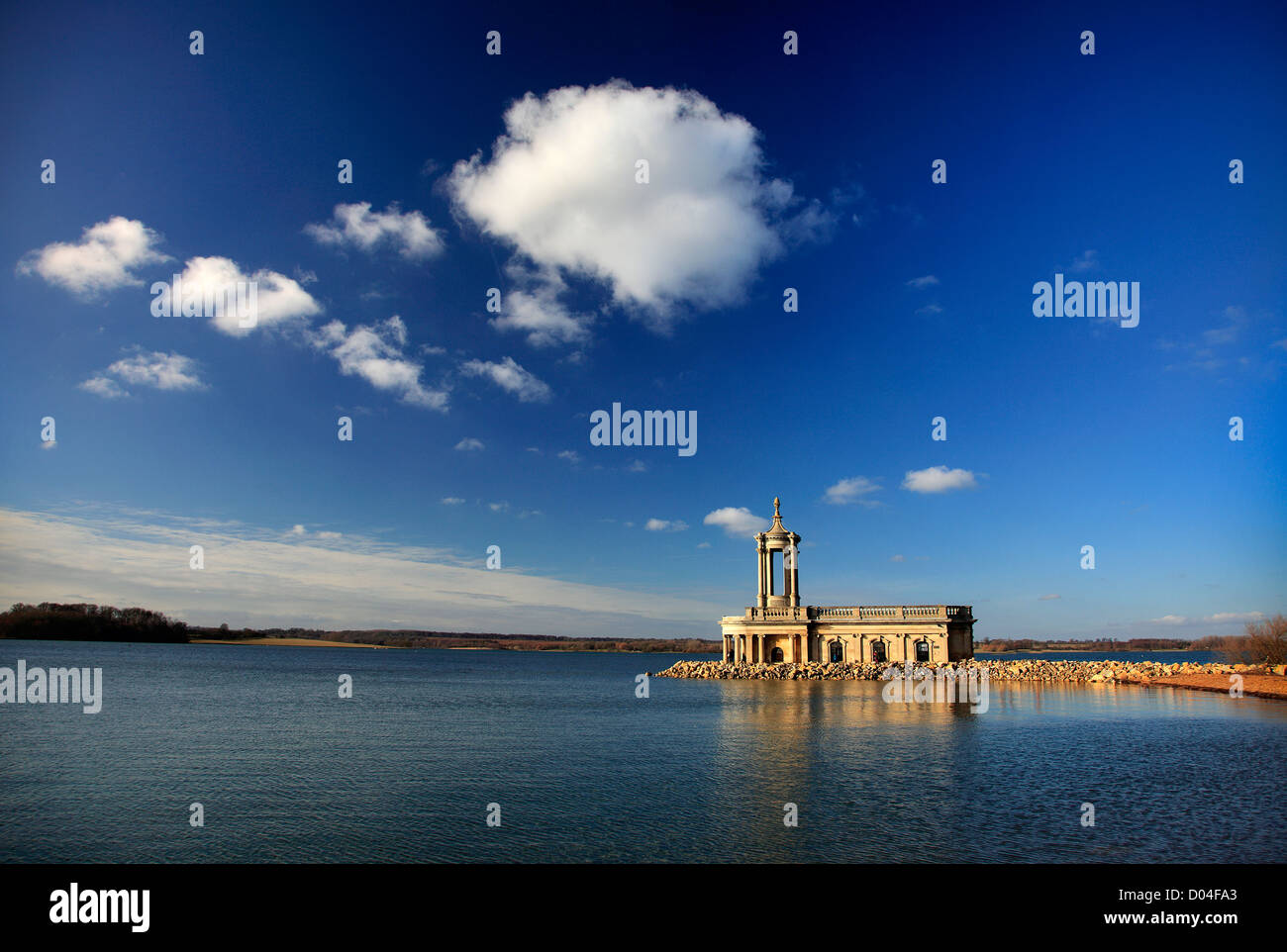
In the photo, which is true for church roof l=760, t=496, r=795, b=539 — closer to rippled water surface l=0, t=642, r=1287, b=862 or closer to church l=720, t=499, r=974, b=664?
church l=720, t=499, r=974, b=664

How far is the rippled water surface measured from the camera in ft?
57.0

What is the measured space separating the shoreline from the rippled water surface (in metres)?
22.0

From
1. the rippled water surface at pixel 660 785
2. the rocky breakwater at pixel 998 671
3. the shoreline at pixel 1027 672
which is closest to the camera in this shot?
the rippled water surface at pixel 660 785

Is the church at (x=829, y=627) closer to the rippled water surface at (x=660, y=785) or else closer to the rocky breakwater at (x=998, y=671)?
the rocky breakwater at (x=998, y=671)

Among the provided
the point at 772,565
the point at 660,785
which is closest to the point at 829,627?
the point at 772,565

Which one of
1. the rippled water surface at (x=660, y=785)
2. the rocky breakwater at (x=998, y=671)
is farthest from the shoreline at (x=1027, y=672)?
the rippled water surface at (x=660, y=785)

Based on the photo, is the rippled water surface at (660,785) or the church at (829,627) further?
the church at (829,627)

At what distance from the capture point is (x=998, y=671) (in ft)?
240

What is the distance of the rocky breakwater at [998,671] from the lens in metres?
67.9

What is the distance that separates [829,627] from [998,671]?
1666cm

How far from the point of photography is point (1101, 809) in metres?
20.2
